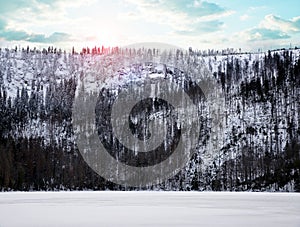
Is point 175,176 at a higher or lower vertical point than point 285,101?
lower

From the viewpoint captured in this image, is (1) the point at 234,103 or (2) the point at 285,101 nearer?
(2) the point at 285,101

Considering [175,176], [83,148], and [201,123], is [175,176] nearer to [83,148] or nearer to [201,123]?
[201,123]

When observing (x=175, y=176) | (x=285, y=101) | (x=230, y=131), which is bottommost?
(x=175, y=176)

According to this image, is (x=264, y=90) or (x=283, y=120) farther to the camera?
(x=264, y=90)

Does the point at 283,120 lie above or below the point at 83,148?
above

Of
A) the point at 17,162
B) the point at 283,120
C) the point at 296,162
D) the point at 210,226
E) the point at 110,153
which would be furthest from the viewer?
the point at 110,153

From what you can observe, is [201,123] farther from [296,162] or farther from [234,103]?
[296,162]

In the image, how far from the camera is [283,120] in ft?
529

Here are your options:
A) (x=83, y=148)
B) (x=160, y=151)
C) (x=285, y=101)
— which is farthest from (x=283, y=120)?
(x=83, y=148)

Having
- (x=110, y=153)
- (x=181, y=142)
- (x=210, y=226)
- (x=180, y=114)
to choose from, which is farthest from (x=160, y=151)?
(x=210, y=226)

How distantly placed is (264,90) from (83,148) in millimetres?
72055

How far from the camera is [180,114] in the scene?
7574 inches

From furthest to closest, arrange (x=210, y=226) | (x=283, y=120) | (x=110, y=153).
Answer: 1. (x=110, y=153)
2. (x=283, y=120)
3. (x=210, y=226)

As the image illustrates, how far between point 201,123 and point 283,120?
99.6 feet
